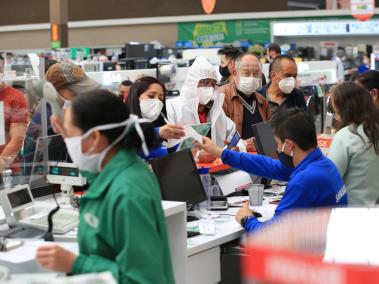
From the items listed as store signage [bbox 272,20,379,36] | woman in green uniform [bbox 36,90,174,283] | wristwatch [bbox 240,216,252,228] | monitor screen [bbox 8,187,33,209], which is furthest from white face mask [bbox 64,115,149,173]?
store signage [bbox 272,20,379,36]

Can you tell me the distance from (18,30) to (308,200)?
66.1 ft

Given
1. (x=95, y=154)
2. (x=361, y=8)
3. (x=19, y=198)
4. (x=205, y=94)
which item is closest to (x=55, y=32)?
(x=361, y=8)

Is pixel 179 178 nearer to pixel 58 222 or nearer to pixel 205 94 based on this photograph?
pixel 58 222

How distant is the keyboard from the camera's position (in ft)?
9.42

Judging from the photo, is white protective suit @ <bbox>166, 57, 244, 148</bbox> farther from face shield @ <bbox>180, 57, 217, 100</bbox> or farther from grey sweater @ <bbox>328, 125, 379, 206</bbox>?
grey sweater @ <bbox>328, 125, 379, 206</bbox>

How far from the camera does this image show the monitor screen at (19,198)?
2941 mm

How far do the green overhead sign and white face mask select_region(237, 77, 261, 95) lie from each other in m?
13.6

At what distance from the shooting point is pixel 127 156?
1992 millimetres

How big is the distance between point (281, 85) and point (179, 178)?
2404mm

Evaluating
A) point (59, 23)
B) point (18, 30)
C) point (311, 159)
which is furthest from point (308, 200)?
point (18, 30)

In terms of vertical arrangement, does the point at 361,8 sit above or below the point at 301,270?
above

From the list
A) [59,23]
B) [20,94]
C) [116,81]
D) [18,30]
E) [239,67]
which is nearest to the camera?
[20,94]

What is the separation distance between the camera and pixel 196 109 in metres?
4.54

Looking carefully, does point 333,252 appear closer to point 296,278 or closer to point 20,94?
point 296,278
